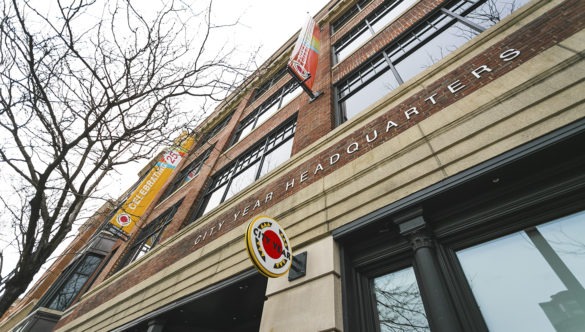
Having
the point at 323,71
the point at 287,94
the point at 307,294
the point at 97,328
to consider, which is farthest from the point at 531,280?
the point at 97,328

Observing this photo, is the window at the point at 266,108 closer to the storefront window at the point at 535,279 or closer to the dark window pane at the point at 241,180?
the dark window pane at the point at 241,180

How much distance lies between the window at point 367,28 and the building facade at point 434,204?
229cm

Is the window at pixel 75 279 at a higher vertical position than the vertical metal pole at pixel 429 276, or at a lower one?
higher

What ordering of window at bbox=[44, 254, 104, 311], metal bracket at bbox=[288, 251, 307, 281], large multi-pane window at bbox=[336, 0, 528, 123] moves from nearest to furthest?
metal bracket at bbox=[288, 251, 307, 281] → large multi-pane window at bbox=[336, 0, 528, 123] → window at bbox=[44, 254, 104, 311]

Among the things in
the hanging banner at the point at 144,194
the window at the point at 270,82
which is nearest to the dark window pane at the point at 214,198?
the hanging banner at the point at 144,194

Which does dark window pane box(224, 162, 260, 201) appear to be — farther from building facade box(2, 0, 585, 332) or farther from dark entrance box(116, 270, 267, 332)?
dark entrance box(116, 270, 267, 332)

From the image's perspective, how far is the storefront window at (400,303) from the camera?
9.71 feet

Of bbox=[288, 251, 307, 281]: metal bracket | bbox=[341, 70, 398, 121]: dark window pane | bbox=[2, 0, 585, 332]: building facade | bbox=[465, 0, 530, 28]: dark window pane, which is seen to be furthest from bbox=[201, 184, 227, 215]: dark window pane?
bbox=[465, 0, 530, 28]: dark window pane

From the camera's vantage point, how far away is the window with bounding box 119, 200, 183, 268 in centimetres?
1155

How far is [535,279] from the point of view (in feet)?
7.95

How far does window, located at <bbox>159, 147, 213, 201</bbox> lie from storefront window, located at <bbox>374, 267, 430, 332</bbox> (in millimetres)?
12027

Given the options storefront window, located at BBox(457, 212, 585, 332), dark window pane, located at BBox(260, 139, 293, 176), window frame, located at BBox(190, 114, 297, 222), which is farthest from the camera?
window frame, located at BBox(190, 114, 297, 222)

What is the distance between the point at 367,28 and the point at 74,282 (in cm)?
2094

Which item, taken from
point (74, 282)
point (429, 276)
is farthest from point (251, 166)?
point (74, 282)
